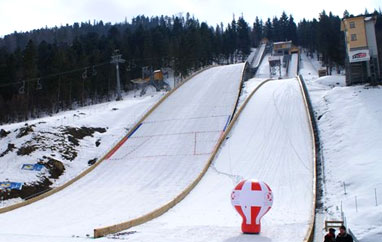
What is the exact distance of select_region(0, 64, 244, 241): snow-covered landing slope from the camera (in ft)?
50.8

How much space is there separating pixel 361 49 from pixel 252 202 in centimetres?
2382

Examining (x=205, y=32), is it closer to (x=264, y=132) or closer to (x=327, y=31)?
(x=327, y=31)

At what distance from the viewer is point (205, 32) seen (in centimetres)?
7862

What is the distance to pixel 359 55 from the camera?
103 ft

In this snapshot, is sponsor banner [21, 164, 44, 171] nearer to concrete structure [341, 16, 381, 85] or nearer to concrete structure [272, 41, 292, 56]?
concrete structure [341, 16, 381, 85]

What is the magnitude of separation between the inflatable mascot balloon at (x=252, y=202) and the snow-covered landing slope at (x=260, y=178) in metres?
0.36

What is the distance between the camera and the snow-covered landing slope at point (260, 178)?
Answer: 12.1 meters

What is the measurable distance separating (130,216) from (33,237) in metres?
4.07

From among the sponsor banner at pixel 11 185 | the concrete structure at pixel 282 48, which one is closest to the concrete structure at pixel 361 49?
the sponsor banner at pixel 11 185

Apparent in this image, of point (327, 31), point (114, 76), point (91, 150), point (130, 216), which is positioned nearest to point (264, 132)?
point (91, 150)

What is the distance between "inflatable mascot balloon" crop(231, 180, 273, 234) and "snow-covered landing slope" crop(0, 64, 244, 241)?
485 centimetres

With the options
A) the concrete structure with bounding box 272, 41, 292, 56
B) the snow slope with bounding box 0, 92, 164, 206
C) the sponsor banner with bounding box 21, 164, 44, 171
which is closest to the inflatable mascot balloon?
the snow slope with bounding box 0, 92, 164, 206

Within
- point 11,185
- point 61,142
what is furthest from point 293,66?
point 11,185

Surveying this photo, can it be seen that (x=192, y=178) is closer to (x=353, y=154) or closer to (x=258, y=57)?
(x=353, y=154)
